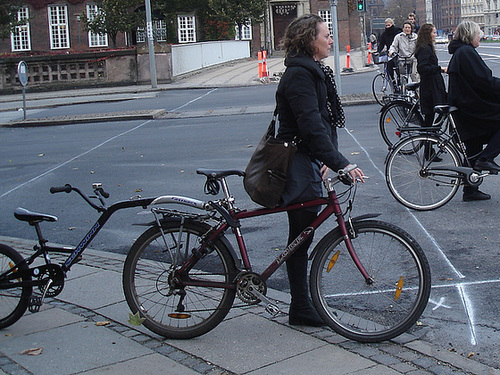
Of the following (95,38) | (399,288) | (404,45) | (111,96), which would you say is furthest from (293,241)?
(95,38)

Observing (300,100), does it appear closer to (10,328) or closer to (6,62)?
(10,328)

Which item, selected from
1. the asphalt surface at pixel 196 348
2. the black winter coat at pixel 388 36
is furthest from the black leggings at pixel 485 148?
the black winter coat at pixel 388 36

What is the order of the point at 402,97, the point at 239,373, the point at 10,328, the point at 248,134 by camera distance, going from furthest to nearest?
the point at 248,134, the point at 402,97, the point at 10,328, the point at 239,373

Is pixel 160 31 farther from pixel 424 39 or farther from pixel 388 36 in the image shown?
pixel 424 39

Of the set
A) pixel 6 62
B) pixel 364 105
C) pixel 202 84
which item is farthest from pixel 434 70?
pixel 6 62

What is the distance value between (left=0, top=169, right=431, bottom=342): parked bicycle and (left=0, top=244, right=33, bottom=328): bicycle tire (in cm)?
52

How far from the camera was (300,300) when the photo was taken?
5109 mm

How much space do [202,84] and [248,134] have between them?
18.3m

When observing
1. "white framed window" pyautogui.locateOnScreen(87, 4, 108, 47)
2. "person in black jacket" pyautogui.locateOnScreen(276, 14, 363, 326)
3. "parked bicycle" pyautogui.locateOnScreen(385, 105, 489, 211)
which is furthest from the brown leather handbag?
"white framed window" pyautogui.locateOnScreen(87, 4, 108, 47)

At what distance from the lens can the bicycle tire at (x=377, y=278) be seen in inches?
188

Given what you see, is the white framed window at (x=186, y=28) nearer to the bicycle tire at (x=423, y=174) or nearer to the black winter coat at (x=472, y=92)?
the black winter coat at (x=472, y=92)

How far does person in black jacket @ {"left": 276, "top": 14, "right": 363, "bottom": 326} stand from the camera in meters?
4.81

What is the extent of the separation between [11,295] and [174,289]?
112 cm

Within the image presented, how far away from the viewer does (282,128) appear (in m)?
5.03
